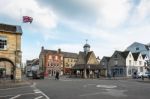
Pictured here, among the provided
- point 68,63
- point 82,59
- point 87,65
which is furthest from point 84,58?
point 68,63

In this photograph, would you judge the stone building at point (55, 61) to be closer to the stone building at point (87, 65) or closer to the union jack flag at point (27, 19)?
the stone building at point (87, 65)

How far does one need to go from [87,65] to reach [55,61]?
41855mm

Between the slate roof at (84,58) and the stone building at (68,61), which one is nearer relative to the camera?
the slate roof at (84,58)

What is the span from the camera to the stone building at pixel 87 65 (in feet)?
243

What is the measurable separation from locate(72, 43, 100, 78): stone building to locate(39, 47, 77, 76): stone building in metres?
31.4

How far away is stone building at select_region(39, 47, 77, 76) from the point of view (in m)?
112

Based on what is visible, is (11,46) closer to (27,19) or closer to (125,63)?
(27,19)

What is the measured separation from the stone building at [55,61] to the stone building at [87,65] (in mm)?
31411

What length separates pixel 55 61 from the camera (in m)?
115

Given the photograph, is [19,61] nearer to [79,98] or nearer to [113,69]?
[79,98]

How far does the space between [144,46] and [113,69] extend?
1642 cm

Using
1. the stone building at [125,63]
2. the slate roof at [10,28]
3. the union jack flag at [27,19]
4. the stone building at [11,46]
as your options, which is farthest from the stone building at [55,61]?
the stone building at [11,46]

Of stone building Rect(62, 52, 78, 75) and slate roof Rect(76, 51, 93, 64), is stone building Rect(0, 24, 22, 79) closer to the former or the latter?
slate roof Rect(76, 51, 93, 64)

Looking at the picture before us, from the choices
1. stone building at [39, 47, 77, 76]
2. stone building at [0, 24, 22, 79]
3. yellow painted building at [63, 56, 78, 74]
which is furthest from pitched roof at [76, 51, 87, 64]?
yellow painted building at [63, 56, 78, 74]
